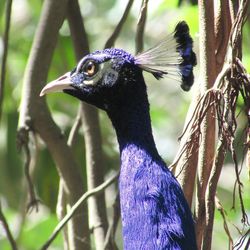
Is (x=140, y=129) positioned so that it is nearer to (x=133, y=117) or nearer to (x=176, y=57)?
(x=133, y=117)

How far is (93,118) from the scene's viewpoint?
12.6 ft

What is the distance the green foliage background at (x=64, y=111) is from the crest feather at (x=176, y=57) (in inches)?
29.8

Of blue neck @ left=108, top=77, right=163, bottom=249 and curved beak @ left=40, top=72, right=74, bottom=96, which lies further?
curved beak @ left=40, top=72, right=74, bottom=96

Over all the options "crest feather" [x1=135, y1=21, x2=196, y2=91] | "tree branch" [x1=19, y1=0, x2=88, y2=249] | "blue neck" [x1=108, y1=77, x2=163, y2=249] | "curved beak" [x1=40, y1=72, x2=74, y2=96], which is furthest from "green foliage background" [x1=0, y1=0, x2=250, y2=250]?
"crest feather" [x1=135, y1=21, x2=196, y2=91]

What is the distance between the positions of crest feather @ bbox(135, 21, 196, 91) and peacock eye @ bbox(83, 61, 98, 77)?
212 millimetres

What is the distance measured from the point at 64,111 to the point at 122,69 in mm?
1566

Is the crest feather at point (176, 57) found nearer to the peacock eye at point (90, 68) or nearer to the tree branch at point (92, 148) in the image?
the peacock eye at point (90, 68)

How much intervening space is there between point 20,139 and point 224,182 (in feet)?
8.68

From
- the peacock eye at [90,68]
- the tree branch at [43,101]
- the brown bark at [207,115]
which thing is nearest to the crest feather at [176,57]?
the brown bark at [207,115]

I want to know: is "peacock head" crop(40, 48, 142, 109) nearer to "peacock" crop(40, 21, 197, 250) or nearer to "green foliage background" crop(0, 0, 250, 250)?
"peacock" crop(40, 21, 197, 250)

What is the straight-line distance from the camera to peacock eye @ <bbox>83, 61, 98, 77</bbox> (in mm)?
3188

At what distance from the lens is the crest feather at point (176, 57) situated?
297 cm

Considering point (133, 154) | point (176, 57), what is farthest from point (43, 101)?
point (176, 57)

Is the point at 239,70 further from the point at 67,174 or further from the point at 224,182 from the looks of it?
the point at 224,182
